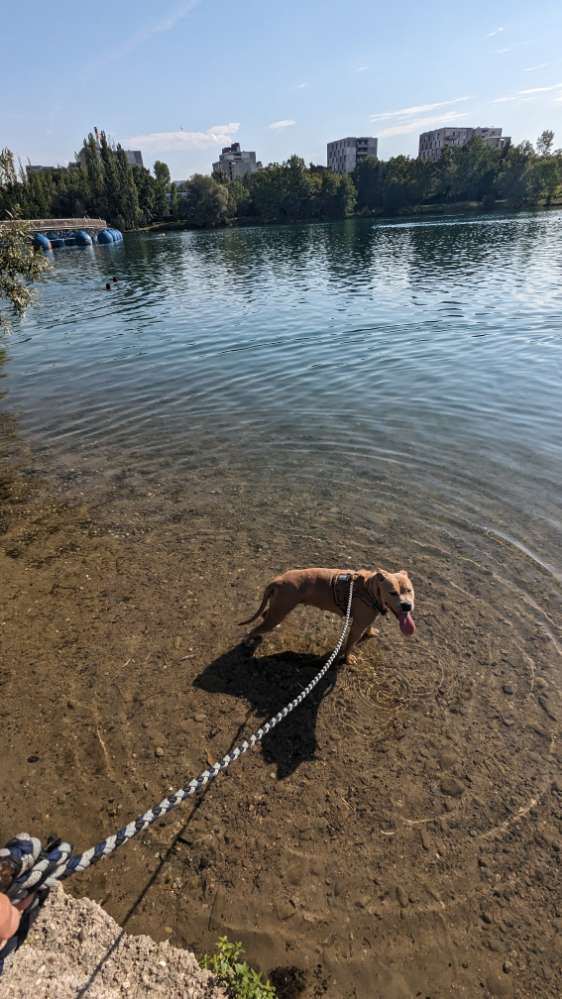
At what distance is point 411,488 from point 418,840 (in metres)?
7.10

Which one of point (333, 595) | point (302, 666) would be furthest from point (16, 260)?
point (302, 666)

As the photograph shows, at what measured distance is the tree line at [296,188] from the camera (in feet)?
436

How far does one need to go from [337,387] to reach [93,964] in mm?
15927

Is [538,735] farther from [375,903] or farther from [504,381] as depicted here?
[504,381]

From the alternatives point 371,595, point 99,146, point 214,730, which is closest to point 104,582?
point 214,730

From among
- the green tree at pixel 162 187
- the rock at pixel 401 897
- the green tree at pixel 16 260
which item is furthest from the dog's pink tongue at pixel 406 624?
the green tree at pixel 162 187

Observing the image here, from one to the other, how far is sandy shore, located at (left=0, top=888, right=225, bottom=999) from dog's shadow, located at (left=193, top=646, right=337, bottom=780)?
1.84 metres

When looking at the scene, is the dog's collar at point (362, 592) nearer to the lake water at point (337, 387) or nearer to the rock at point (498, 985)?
the rock at point (498, 985)

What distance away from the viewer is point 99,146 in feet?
461

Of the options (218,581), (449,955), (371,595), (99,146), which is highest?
(99,146)

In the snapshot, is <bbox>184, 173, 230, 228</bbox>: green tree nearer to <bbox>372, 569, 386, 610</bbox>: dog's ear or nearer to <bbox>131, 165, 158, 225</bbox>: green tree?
<bbox>131, 165, 158, 225</bbox>: green tree

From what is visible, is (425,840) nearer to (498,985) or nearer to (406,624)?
(498,985)

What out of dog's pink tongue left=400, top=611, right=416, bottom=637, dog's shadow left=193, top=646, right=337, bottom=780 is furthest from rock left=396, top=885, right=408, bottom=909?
dog's pink tongue left=400, top=611, right=416, bottom=637

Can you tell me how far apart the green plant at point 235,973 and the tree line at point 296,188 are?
150 meters
